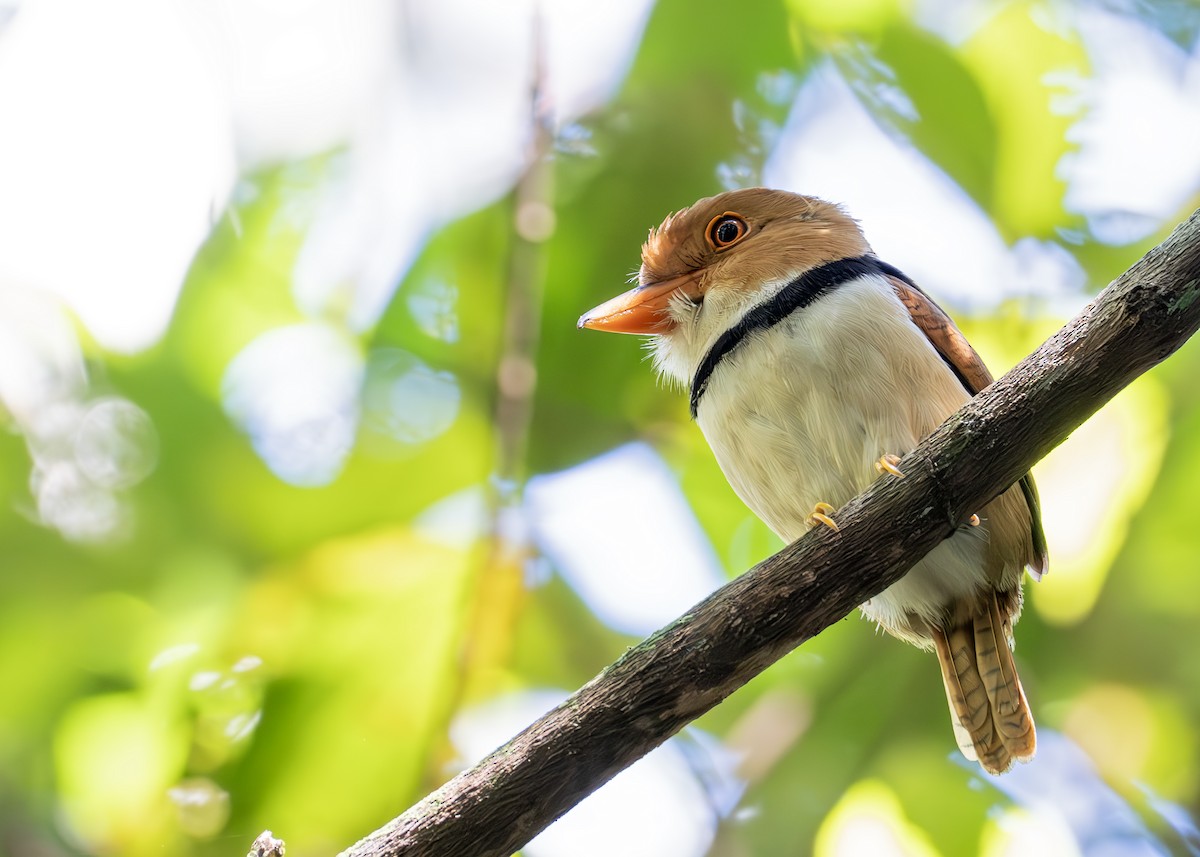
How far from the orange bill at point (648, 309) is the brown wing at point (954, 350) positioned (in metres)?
0.49

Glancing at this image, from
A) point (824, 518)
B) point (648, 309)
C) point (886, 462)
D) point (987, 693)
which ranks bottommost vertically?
point (987, 693)

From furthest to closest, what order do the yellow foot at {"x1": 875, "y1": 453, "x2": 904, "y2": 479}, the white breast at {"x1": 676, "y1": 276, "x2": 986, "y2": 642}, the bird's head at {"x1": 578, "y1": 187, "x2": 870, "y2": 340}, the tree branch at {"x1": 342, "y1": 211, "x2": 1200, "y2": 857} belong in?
the bird's head at {"x1": 578, "y1": 187, "x2": 870, "y2": 340}, the white breast at {"x1": 676, "y1": 276, "x2": 986, "y2": 642}, the yellow foot at {"x1": 875, "y1": 453, "x2": 904, "y2": 479}, the tree branch at {"x1": 342, "y1": 211, "x2": 1200, "y2": 857}

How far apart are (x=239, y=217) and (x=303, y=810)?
6.88ft

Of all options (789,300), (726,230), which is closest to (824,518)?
(789,300)

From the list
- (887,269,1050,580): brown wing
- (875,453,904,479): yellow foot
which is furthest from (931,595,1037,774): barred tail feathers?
(875,453,904,479): yellow foot

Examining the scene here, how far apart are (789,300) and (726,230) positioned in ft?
1.42

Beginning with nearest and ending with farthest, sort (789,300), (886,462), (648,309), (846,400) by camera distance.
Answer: (886,462)
(846,400)
(789,300)
(648,309)

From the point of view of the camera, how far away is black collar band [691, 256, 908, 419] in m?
2.36

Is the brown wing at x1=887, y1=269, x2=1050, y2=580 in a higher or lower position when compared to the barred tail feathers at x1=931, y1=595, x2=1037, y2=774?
higher

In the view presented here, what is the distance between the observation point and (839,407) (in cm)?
224

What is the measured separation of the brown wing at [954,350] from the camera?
7.88ft

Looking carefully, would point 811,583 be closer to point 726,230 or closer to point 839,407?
point 839,407

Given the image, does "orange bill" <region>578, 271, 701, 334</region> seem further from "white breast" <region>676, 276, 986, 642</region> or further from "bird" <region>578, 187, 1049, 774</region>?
"white breast" <region>676, 276, 986, 642</region>

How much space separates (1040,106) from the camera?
3.89 m
